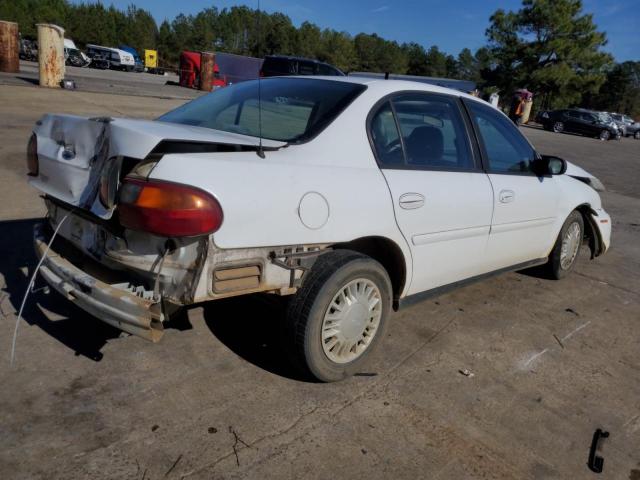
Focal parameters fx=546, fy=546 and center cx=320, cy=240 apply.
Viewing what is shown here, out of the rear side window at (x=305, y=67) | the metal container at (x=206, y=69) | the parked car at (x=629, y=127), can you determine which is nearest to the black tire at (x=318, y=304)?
the rear side window at (x=305, y=67)

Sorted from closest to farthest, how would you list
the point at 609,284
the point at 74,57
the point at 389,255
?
the point at 389,255
the point at 609,284
the point at 74,57

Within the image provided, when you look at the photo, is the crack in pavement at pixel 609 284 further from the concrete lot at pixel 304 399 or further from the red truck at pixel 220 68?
the red truck at pixel 220 68

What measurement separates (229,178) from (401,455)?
147 centimetres

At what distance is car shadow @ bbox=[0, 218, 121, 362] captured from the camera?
124 inches

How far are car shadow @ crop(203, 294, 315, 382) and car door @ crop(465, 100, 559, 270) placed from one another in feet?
5.38

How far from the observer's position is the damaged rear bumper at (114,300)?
7.63 ft

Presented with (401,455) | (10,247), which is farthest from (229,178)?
(10,247)

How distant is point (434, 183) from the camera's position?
3250mm

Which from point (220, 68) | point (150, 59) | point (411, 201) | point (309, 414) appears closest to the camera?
point (309, 414)

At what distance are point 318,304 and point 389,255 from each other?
2.28 feet

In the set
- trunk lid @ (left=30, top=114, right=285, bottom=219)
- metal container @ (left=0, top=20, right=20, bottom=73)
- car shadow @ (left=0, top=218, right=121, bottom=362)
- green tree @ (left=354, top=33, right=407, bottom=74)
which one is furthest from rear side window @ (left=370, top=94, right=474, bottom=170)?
green tree @ (left=354, top=33, right=407, bottom=74)

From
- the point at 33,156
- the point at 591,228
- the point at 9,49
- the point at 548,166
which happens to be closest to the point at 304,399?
the point at 33,156

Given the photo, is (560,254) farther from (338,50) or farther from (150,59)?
(338,50)

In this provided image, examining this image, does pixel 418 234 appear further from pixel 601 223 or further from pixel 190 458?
pixel 601 223
